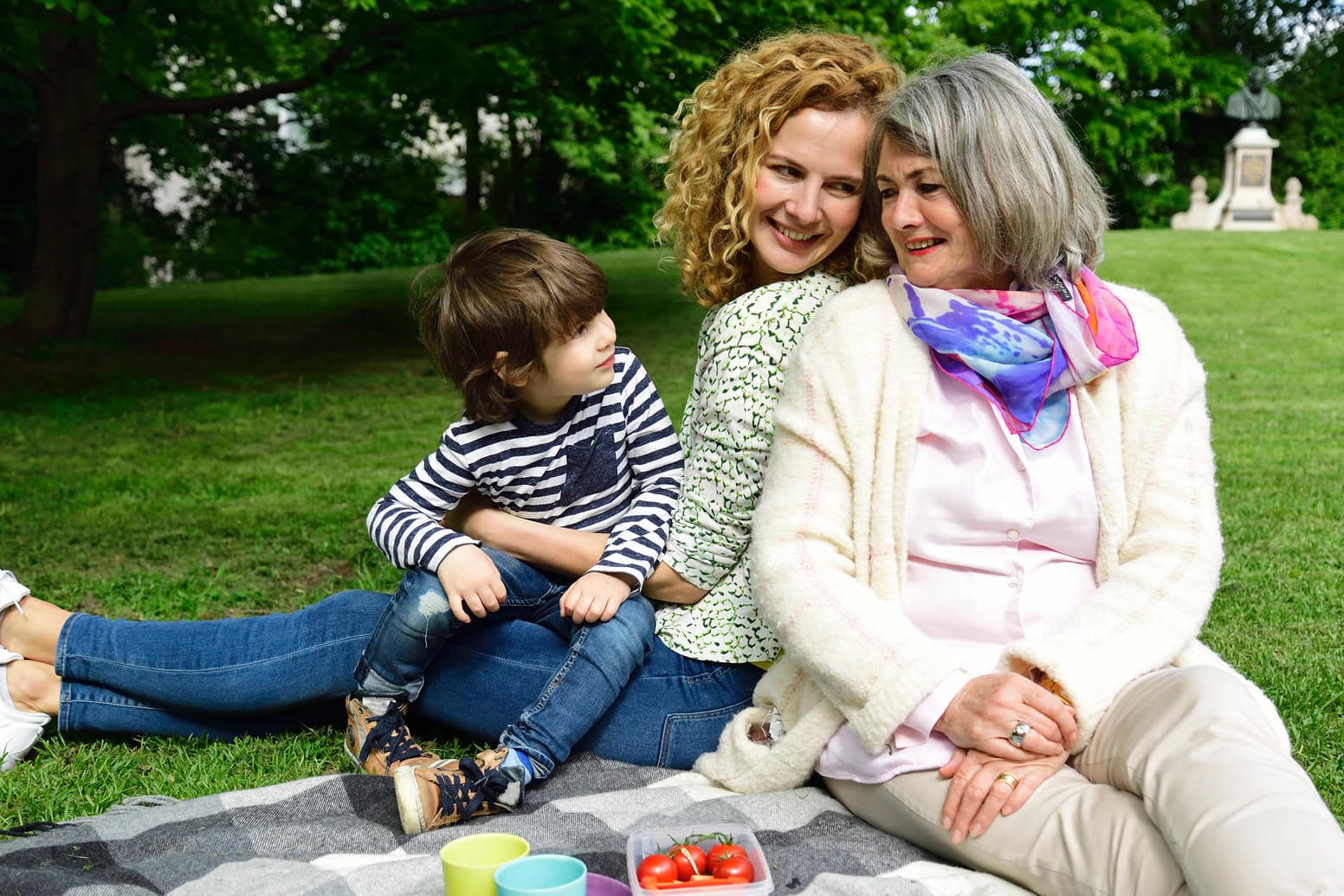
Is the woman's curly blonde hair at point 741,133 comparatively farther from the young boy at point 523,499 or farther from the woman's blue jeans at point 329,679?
the woman's blue jeans at point 329,679

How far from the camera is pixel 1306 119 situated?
26953mm

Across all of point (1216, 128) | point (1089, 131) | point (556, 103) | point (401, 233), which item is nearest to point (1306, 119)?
point (1216, 128)

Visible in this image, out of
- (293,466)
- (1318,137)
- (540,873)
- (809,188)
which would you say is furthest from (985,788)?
(1318,137)

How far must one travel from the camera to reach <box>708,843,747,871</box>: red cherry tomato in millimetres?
2193

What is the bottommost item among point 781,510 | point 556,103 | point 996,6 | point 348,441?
point 348,441

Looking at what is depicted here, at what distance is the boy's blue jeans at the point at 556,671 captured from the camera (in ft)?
9.05

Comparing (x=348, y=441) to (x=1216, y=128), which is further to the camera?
(x=1216, y=128)

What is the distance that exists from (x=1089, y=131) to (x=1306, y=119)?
624 cm

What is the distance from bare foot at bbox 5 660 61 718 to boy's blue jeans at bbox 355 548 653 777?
2.74 ft

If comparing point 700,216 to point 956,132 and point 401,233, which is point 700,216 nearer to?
point 956,132

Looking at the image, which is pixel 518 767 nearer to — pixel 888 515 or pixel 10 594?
pixel 888 515

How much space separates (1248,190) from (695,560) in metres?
25.1

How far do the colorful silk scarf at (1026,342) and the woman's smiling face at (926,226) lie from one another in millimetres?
61

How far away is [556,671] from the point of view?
9.37 ft
